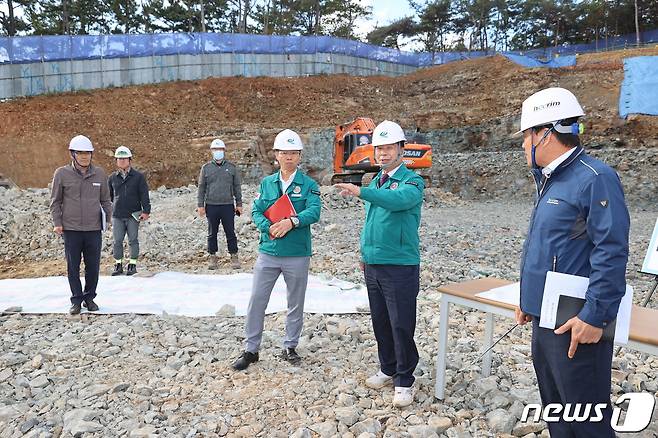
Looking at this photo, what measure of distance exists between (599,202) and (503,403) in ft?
6.03

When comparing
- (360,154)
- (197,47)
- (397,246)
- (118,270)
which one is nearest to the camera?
(397,246)

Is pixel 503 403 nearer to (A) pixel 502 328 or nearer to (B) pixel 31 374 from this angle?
(A) pixel 502 328

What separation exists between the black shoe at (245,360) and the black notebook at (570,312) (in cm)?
259

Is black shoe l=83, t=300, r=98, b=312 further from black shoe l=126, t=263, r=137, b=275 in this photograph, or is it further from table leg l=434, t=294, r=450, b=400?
table leg l=434, t=294, r=450, b=400

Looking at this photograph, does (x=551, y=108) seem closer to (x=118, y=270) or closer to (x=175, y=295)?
(x=175, y=295)

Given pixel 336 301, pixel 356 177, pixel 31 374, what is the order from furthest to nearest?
pixel 356 177, pixel 336 301, pixel 31 374

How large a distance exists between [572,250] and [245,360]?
2.76m

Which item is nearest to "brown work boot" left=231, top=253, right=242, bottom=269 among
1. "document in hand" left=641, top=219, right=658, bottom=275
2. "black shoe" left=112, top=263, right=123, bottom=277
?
"black shoe" left=112, top=263, right=123, bottom=277

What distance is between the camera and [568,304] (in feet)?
6.91

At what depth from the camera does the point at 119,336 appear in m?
4.76

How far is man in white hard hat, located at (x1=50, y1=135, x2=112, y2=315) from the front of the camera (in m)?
5.32

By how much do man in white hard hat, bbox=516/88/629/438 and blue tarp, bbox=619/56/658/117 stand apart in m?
21.1

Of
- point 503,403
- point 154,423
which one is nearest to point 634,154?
point 503,403

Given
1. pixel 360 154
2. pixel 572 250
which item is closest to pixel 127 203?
pixel 572 250
